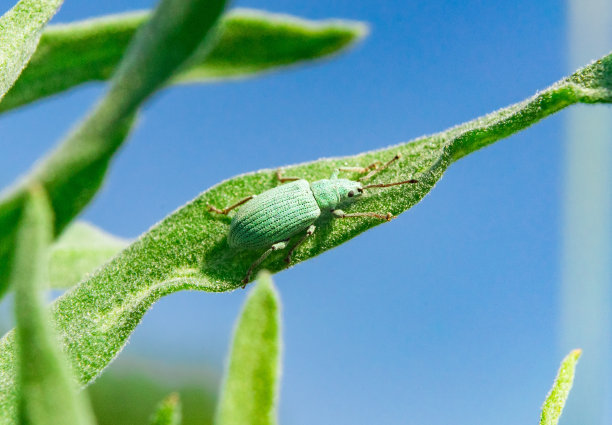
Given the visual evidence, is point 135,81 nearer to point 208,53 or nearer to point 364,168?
point 364,168

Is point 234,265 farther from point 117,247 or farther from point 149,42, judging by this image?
point 149,42

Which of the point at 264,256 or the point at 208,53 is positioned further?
the point at 208,53

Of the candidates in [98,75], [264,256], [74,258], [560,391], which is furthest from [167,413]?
[98,75]

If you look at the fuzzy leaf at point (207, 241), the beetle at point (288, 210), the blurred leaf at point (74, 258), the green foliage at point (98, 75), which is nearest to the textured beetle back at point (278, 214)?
the beetle at point (288, 210)

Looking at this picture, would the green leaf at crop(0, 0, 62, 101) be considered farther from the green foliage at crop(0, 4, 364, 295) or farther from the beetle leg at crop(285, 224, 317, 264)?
the beetle leg at crop(285, 224, 317, 264)

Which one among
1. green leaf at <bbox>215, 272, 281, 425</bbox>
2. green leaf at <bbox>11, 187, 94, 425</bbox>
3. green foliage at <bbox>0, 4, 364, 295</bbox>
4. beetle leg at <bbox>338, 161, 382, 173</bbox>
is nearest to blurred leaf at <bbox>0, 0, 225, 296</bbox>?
green foliage at <bbox>0, 4, 364, 295</bbox>

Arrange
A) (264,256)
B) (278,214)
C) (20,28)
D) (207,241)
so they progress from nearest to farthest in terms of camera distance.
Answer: (20,28) → (207,241) → (264,256) → (278,214)
